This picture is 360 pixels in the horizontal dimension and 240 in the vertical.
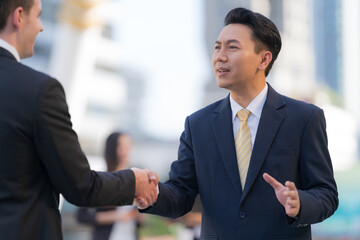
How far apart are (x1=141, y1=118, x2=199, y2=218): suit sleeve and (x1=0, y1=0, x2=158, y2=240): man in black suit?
1.62ft

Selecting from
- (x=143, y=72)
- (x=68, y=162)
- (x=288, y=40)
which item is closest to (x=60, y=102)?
(x=68, y=162)

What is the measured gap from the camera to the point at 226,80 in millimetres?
2342

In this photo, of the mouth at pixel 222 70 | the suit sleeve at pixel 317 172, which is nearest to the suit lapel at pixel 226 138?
the mouth at pixel 222 70

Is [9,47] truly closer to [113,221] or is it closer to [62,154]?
[62,154]

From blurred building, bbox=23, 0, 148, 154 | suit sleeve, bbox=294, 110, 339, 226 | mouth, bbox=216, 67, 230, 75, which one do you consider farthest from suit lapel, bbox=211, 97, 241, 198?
blurred building, bbox=23, 0, 148, 154

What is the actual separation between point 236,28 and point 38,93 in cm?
109

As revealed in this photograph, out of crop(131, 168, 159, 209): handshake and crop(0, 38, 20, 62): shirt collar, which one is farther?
crop(131, 168, 159, 209): handshake

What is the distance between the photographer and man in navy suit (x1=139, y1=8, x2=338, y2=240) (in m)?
2.11

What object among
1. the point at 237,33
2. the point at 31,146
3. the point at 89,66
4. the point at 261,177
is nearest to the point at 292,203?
the point at 261,177

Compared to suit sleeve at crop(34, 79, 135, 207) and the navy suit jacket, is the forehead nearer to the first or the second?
the navy suit jacket

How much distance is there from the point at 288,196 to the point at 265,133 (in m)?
0.40

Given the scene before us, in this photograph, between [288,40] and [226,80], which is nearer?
[226,80]

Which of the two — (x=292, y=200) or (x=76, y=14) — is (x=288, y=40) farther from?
(x=292, y=200)

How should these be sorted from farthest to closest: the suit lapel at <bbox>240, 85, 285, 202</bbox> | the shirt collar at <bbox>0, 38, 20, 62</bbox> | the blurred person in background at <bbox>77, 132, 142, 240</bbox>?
the blurred person in background at <bbox>77, 132, 142, 240</bbox>, the suit lapel at <bbox>240, 85, 285, 202</bbox>, the shirt collar at <bbox>0, 38, 20, 62</bbox>
